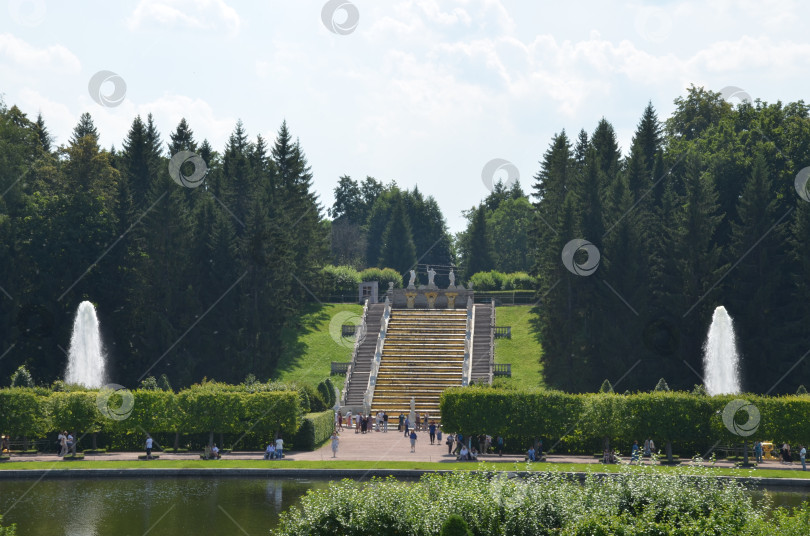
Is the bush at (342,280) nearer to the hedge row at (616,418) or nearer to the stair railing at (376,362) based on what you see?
the stair railing at (376,362)

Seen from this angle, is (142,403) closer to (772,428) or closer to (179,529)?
(179,529)

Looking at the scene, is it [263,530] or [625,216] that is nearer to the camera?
[263,530]

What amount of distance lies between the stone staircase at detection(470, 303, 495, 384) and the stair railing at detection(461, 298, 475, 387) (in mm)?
394

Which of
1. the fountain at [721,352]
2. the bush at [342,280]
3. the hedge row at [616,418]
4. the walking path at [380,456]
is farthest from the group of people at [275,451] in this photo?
the bush at [342,280]

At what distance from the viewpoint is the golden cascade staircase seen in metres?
65.4

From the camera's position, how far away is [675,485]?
21500mm

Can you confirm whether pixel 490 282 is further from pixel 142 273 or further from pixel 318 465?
pixel 318 465

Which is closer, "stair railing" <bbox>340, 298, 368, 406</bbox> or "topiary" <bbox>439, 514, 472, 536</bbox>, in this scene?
"topiary" <bbox>439, 514, 472, 536</bbox>

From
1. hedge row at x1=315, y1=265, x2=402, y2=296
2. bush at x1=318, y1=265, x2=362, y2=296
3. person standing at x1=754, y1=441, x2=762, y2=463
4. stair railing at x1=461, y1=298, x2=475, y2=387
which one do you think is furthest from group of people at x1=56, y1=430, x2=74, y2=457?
bush at x1=318, y1=265, x2=362, y2=296

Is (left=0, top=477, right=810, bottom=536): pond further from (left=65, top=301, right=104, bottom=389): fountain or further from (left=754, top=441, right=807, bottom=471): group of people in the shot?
(left=65, top=301, right=104, bottom=389): fountain

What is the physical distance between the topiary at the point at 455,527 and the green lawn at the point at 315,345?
47804 mm

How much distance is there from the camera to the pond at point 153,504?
30.4 meters

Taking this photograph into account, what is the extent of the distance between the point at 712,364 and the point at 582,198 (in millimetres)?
18849

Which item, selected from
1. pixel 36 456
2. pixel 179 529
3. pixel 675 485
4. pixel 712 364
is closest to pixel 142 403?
pixel 36 456
